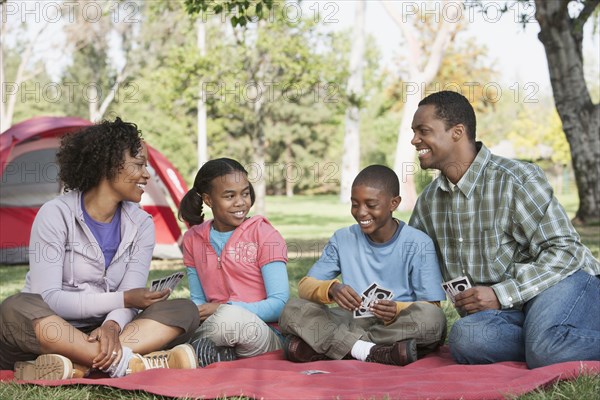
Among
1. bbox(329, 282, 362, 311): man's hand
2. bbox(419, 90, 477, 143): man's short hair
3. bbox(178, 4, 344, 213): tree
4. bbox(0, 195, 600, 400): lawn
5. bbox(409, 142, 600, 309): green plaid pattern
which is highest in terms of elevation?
bbox(178, 4, 344, 213): tree

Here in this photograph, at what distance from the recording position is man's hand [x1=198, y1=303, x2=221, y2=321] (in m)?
3.84

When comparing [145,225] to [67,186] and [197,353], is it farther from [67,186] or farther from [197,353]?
[197,353]

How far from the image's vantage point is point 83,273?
360 cm

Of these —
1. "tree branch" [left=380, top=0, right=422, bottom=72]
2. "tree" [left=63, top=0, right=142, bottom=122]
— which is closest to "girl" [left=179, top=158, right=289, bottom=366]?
"tree branch" [left=380, top=0, right=422, bottom=72]

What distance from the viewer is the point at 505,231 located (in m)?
3.60

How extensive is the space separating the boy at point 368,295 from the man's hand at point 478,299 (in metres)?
0.20

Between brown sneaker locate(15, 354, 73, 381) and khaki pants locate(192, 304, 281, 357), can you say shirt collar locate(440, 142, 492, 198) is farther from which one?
brown sneaker locate(15, 354, 73, 381)

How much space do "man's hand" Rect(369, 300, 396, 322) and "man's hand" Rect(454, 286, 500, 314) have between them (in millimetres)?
307

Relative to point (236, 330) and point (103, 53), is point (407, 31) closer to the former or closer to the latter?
point (236, 330)

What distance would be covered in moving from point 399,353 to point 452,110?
1.15 metres

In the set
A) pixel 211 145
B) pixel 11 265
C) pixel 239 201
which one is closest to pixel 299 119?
pixel 211 145

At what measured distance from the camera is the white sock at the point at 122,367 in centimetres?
329

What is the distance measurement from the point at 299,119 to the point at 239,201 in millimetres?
35846

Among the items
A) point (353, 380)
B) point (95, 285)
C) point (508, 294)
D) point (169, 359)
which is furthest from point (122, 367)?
point (508, 294)
